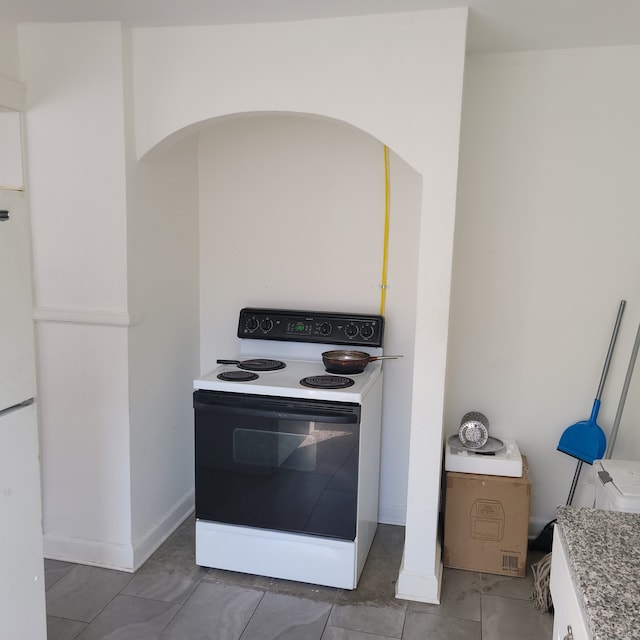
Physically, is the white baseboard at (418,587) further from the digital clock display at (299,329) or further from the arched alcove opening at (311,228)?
the digital clock display at (299,329)

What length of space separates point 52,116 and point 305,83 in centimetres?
103

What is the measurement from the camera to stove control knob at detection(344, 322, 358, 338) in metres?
2.83

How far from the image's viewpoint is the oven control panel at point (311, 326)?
9.26ft

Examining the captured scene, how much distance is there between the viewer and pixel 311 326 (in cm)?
288

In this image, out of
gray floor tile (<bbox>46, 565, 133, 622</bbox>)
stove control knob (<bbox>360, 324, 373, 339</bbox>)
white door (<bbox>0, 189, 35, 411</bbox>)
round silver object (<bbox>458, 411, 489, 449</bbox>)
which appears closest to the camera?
white door (<bbox>0, 189, 35, 411</bbox>)

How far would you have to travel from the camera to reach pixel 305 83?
2.29 m

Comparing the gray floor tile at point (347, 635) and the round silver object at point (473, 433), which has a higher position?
the round silver object at point (473, 433)

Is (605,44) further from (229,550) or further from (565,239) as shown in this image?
(229,550)

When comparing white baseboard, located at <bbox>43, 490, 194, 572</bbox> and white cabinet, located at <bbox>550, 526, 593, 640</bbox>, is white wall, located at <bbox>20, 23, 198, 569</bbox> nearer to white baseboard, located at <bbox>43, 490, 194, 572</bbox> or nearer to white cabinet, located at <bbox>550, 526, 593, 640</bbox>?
white baseboard, located at <bbox>43, 490, 194, 572</bbox>

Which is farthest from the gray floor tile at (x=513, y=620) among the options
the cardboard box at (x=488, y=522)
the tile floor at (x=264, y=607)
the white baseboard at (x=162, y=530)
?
the white baseboard at (x=162, y=530)

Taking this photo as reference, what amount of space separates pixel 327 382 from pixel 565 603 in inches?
54.8

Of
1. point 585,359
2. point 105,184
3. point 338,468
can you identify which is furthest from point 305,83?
point 585,359

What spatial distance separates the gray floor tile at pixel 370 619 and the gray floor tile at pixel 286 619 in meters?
0.05

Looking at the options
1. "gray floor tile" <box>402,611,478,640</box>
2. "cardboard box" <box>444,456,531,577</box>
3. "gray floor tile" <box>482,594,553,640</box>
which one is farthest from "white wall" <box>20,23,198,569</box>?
"gray floor tile" <box>482,594,553,640</box>
